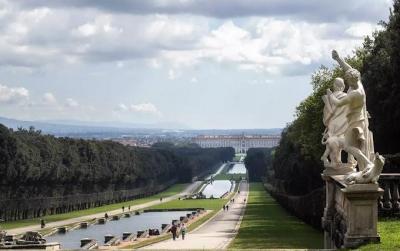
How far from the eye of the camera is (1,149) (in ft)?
272

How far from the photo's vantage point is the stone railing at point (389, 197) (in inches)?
748

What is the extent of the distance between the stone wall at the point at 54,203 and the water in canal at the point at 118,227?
40.3ft

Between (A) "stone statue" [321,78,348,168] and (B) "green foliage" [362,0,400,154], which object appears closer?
(A) "stone statue" [321,78,348,168]

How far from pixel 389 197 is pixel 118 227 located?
62.8m

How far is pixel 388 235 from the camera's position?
15930 mm

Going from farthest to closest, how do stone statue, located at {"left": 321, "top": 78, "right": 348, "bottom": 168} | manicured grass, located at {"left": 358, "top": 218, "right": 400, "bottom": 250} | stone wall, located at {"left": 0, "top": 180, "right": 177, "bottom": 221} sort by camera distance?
stone wall, located at {"left": 0, "top": 180, "right": 177, "bottom": 221} < stone statue, located at {"left": 321, "top": 78, "right": 348, "bottom": 168} < manicured grass, located at {"left": 358, "top": 218, "right": 400, "bottom": 250}

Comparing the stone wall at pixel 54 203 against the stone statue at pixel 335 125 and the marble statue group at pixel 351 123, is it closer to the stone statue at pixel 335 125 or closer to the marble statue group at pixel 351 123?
the stone statue at pixel 335 125

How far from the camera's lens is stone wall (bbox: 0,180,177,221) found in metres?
91.4

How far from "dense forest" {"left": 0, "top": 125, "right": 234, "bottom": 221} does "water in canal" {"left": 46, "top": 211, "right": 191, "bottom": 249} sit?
1211cm

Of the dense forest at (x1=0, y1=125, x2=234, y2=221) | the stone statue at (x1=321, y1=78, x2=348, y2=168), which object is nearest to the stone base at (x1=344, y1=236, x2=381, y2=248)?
the stone statue at (x1=321, y1=78, x2=348, y2=168)

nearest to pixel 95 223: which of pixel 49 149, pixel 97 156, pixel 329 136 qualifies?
pixel 49 149

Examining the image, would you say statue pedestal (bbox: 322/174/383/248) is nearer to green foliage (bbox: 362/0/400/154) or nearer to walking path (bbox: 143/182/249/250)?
walking path (bbox: 143/182/249/250)

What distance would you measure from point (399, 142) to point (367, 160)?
3034 centimetres

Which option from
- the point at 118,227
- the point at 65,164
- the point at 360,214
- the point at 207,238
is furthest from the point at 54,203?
the point at 360,214
